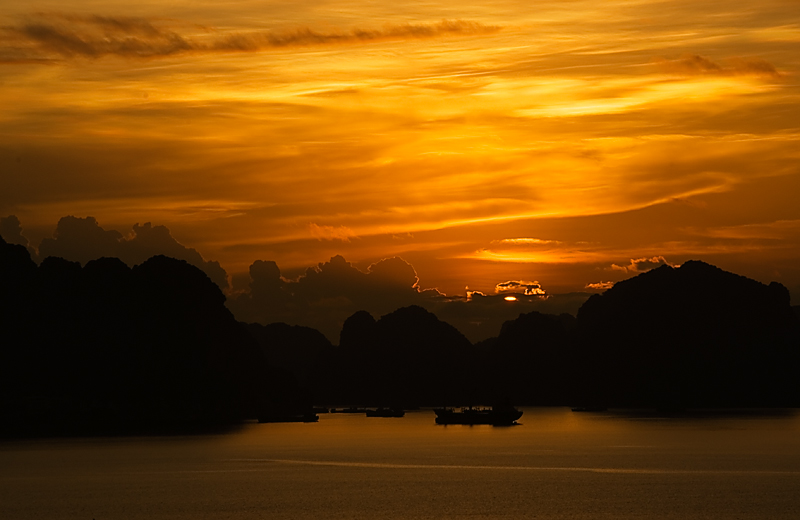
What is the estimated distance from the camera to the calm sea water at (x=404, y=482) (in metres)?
100

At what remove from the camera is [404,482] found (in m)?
126

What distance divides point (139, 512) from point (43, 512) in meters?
9.04

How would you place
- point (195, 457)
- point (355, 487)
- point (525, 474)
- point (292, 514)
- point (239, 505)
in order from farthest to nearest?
point (195, 457) < point (525, 474) < point (355, 487) < point (239, 505) < point (292, 514)

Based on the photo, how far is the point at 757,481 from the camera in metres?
123

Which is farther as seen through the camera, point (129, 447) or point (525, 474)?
point (129, 447)

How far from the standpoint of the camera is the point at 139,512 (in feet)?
328

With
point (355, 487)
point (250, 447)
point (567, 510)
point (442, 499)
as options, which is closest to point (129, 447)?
point (250, 447)

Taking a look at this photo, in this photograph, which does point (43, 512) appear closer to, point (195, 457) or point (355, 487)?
point (355, 487)

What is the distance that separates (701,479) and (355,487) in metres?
42.4

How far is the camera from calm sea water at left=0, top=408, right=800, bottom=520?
10006cm

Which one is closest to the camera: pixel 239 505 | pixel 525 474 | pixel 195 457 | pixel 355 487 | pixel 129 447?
pixel 239 505

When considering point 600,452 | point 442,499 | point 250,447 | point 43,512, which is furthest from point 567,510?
point 250,447

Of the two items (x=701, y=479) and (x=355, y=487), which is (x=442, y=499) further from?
(x=701, y=479)

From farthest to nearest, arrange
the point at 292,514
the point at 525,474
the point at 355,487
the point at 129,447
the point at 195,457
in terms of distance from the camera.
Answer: the point at 129,447
the point at 195,457
the point at 525,474
the point at 355,487
the point at 292,514
